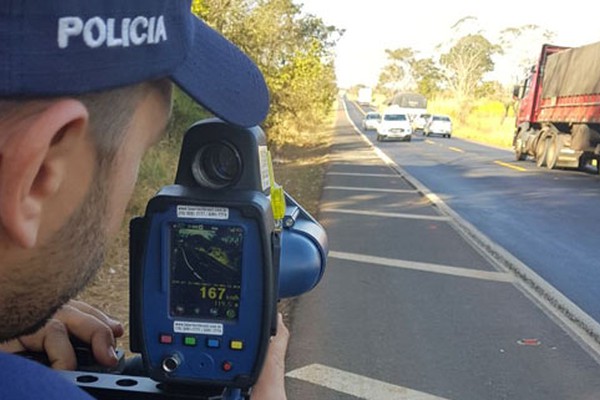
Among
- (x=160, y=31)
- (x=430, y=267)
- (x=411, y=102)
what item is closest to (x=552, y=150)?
(x=430, y=267)

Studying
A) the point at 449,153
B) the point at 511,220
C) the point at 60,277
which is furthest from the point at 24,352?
the point at 449,153

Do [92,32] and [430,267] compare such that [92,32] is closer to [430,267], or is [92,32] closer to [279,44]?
[430,267]

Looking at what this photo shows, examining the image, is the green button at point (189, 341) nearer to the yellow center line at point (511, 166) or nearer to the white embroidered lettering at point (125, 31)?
the white embroidered lettering at point (125, 31)

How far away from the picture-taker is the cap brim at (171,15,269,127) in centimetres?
92

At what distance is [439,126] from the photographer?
4103cm

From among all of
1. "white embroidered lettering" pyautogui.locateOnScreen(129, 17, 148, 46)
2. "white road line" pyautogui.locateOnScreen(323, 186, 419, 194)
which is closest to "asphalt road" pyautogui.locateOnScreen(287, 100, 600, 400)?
"white embroidered lettering" pyautogui.locateOnScreen(129, 17, 148, 46)

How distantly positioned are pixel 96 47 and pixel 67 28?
4 cm

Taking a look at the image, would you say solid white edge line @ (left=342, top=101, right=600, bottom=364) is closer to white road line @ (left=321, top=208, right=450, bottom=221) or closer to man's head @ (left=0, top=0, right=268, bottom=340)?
white road line @ (left=321, top=208, right=450, bottom=221)

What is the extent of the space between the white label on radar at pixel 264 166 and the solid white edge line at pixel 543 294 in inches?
154

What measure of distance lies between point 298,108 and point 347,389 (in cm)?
1635

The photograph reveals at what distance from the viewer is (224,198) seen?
3.71 feet

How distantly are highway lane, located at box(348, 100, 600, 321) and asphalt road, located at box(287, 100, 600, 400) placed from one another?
60 cm

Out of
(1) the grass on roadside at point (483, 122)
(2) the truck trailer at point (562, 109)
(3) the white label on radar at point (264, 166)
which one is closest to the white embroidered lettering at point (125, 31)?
(3) the white label on radar at point (264, 166)

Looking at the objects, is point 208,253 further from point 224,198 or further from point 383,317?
point 383,317
